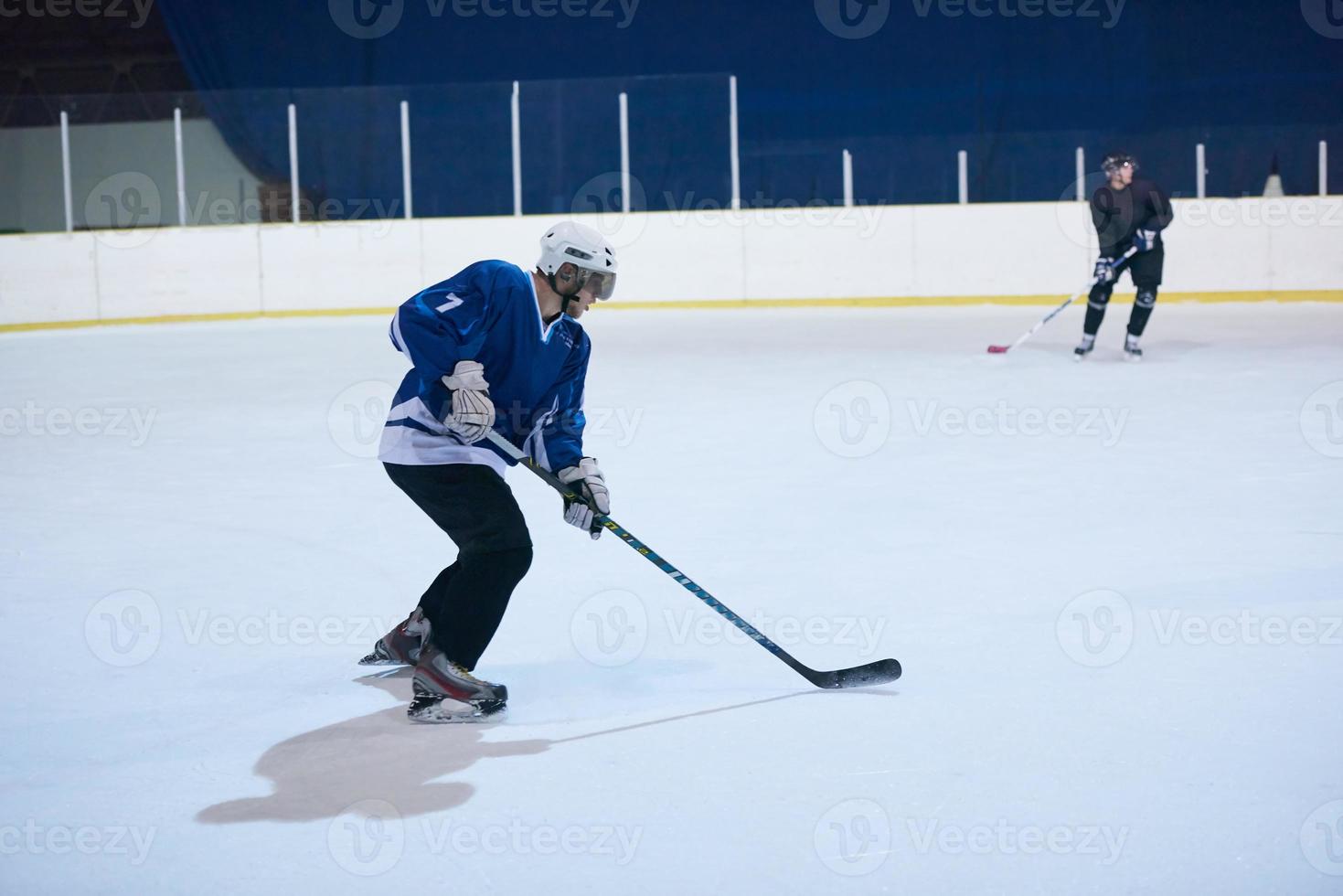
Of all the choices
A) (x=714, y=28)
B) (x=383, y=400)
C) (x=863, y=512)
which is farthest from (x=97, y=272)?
(x=863, y=512)

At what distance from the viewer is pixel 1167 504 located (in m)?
4.18

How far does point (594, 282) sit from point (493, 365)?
0.22 metres

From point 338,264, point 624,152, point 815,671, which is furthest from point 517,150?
point 815,671

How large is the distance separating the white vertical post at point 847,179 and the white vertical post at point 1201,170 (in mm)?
2684

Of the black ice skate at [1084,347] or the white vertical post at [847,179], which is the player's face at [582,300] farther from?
the white vertical post at [847,179]

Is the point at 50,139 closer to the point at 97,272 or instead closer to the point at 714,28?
the point at 97,272

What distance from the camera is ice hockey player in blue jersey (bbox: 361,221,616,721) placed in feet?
8.02

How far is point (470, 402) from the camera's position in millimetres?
2381

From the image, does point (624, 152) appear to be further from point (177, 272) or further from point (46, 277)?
point (46, 277)

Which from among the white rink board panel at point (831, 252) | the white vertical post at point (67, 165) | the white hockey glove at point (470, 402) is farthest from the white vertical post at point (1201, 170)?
the white hockey glove at point (470, 402)

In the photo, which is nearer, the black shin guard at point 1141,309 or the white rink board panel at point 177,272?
the black shin guard at point 1141,309

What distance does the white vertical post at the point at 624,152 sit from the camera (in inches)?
457

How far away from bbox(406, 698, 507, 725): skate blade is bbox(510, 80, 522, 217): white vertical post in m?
9.20

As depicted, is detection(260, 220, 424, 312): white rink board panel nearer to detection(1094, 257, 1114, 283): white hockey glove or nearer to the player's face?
detection(1094, 257, 1114, 283): white hockey glove
